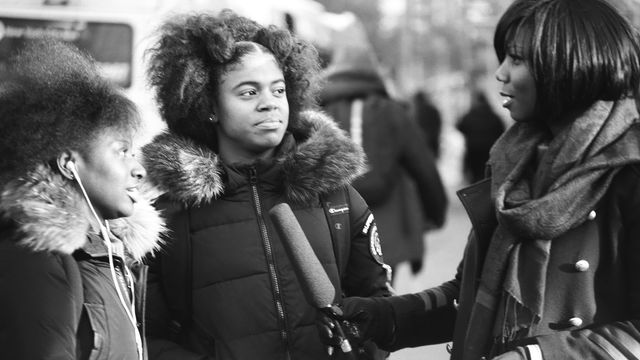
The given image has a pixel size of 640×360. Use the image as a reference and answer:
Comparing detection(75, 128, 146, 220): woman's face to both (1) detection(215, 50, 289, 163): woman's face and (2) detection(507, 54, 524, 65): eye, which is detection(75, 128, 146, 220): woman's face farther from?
(2) detection(507, 54, 524, 65): eye

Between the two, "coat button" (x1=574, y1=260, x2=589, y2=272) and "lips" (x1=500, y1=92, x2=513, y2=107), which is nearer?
"coat button" (x1=574, y1=260, x2=589, y2=272)

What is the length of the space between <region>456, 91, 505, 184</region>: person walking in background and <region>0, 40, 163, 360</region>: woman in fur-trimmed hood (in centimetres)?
1156

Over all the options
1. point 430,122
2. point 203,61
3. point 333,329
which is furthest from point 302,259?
point 430,122

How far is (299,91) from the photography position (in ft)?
10.5

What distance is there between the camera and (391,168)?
5.73 metres

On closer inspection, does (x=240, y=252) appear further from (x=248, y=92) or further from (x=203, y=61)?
(x=203, y=61)

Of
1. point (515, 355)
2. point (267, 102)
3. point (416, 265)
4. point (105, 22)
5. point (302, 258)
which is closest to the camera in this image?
point (515, 355)

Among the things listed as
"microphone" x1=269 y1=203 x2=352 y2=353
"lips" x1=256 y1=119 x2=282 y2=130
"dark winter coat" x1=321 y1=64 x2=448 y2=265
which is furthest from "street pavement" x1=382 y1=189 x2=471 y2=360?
"microphone" x1=269 y1=203 x2=352 y2=353

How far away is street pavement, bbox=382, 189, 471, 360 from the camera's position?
6.11m

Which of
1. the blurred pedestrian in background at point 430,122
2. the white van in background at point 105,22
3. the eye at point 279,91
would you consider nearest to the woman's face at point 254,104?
the eye at point 279,91

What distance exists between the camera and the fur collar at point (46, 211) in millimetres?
2289

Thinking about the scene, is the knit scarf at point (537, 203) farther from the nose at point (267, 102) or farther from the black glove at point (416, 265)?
the black glove at point (416, 265)

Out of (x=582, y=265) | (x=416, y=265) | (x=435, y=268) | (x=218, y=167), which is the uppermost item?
(x=218, y=167)

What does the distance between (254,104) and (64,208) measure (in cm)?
79
